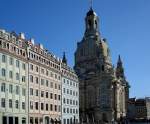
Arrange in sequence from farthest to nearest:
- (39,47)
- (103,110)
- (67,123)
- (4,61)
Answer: (103,110)
(67,123)
(39,47)
(4,61)

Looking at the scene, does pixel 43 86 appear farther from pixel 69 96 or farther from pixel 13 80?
pixel 69 96

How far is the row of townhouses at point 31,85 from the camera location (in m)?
76.7

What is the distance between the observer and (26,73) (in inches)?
3366

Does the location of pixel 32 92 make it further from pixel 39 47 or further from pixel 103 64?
pixel 103 64

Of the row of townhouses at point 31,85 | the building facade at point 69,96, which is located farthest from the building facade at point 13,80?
the building facade at point 69,96

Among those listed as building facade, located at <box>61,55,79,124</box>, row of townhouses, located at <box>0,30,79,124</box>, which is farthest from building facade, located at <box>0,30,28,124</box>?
building facade, located at <box>61,55,79,124</box>

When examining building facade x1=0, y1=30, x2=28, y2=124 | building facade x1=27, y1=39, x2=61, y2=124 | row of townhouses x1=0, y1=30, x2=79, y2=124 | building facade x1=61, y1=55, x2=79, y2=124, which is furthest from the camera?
building facade x1=61, y1=55, x2=79, y2=124

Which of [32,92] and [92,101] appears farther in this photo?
[92,101]

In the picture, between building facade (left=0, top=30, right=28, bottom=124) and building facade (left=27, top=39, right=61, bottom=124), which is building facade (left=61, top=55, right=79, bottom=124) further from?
building facade (left=0, top=30, right=28, bottom=124)

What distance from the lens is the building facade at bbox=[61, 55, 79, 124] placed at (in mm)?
109681

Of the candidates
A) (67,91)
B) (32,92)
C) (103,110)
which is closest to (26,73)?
(32,92)

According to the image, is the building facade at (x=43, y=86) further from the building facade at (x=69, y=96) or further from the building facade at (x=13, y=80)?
the building facade at (x=69, y=96)

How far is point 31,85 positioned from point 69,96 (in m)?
28.7

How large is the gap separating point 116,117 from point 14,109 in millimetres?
120457
